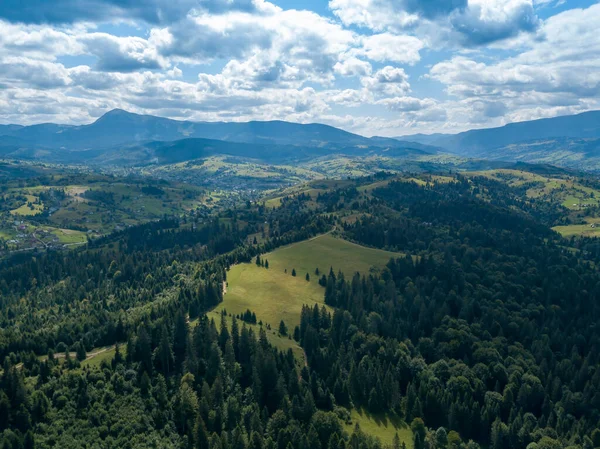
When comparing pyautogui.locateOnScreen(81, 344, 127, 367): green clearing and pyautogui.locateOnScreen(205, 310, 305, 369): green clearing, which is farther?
pyautogui.locateOnScreen(205, 310, 305, 369): green clearing

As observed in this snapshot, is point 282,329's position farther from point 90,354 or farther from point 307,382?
point 90,354

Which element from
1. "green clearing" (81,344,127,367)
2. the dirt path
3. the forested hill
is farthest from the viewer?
the dirt path

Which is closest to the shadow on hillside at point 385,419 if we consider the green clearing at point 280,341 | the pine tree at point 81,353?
the green clearing at point 280,341

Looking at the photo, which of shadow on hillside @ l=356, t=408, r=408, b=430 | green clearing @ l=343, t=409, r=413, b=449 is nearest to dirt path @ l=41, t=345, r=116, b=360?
green clearing @ l=343, t=409, r=413, b=449

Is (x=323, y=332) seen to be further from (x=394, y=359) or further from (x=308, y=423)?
(x=308, y=423)

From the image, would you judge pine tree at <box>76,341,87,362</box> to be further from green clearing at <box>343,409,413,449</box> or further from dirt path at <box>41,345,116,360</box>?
green clearing at <box>343,409,413,449</box>

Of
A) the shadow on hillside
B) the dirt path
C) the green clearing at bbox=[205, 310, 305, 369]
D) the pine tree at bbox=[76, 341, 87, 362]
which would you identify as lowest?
the shadow on hillside

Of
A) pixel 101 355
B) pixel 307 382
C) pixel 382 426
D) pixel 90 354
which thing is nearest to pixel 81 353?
pixel 101 355

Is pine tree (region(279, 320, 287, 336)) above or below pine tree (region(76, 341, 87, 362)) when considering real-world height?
below
